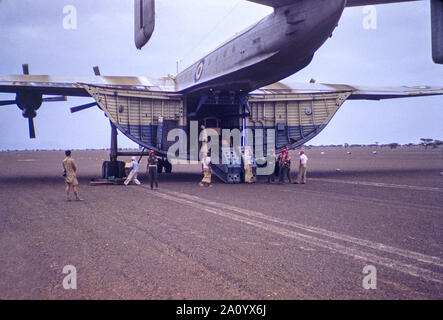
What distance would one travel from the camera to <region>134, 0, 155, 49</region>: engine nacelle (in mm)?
9742

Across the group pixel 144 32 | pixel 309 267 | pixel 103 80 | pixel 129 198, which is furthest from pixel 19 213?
pixel 103 80

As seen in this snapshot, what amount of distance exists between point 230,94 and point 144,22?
30.5ft

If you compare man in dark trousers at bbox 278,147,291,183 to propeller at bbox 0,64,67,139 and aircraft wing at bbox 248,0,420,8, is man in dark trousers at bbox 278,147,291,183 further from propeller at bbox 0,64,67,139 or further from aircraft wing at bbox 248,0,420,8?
propeller at bbox 0,64,67,139

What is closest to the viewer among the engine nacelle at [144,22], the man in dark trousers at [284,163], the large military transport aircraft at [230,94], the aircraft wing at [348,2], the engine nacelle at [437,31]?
the engine nacelle at [437,31]

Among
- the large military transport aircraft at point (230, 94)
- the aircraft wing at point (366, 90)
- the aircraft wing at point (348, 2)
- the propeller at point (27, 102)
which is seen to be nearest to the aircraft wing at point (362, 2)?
the aircraft wing at point (348, 2)

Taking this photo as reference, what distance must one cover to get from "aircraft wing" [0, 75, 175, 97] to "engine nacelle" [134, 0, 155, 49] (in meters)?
8.75

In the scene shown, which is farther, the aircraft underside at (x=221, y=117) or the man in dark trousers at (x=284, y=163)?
the aircraft underside at (x=221, y=117)

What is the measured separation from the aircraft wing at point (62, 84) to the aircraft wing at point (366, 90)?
7.73 metres

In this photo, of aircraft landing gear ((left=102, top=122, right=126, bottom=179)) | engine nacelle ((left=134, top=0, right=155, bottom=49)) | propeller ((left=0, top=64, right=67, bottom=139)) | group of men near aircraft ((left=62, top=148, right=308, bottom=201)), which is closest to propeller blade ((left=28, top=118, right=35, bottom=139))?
propeller ((left=0, top=64, right=67, bottom=139))

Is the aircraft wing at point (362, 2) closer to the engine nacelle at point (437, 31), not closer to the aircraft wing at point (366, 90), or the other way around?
the engine nacelle at point (437, 31)

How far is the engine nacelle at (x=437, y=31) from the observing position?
319 centimetres

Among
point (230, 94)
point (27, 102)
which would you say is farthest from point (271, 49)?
point (27, 102)
